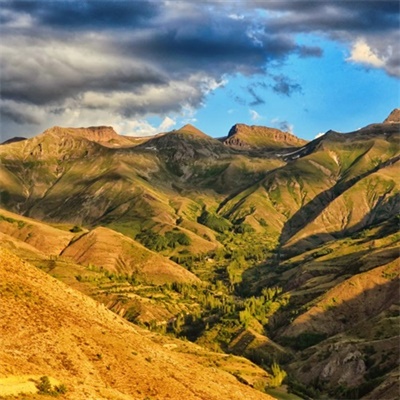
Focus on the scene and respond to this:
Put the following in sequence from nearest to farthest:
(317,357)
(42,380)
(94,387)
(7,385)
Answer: (7,385) → (42,380) → (94,387) → (317,357)

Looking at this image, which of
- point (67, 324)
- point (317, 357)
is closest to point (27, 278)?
point (67, 324)

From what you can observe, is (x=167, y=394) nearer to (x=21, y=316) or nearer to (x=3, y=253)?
(x=21, y=316)

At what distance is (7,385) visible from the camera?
5878cm

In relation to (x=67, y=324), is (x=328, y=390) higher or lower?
lower

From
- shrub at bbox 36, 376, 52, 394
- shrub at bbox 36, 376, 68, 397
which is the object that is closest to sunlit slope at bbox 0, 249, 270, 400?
shrub at bbox 36, 376, 68, 397

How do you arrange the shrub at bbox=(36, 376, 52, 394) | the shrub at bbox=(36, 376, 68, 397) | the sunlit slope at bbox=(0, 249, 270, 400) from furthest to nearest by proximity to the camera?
the sunlit slope at bbox=(0, 249, 270, 400), the shrub at bbox=(36, 376, 68, 397), the shrub at bbox=(36, 376, 52, 394)

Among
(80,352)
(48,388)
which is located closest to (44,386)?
(48,388)

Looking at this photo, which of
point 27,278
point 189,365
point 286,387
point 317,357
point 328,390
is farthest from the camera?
point 317,357

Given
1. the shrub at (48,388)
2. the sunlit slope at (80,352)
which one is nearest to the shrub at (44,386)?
the shrub at (48,388)

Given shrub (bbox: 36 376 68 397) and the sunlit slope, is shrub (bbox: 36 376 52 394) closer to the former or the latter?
shrub (bbox: 36 376 68 397)

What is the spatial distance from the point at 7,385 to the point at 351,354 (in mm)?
145341

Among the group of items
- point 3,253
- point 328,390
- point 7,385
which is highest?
point 3,253

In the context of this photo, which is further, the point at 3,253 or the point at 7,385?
the point at 3,253

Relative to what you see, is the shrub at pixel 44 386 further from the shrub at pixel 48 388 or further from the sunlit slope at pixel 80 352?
the sunlit slope at pixel 80 352
